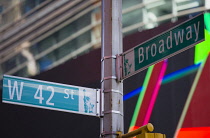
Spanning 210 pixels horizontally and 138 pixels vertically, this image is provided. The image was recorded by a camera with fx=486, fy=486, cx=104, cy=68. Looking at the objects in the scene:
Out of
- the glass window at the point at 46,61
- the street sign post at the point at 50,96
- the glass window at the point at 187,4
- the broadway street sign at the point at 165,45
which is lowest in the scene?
the street sign post at the point at 50,96

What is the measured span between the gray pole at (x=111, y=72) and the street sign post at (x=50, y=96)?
21cm

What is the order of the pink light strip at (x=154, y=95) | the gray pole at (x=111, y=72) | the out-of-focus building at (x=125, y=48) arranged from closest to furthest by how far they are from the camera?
the gray pole at (x=111, y=72) < the out-of-focus building at (x=125, y=48) < the pink light strip at (x=154, y=95)

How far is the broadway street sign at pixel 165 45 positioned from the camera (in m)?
5.24

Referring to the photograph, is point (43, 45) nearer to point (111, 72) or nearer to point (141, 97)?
point (141, 97)

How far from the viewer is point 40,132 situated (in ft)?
46.8

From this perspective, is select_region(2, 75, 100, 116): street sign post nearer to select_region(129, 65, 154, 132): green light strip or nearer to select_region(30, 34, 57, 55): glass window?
select_region(129, 65, 154, 132): green light strip

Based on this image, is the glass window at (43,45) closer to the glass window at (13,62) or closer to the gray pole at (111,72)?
the glass window at (13,62)

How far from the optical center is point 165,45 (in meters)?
5.59

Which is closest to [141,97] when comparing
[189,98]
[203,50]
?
[189,98]

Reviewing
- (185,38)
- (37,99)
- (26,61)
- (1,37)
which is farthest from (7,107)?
(185,38)

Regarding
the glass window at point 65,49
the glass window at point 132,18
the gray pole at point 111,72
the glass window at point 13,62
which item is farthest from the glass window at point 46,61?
the gray pole at point 111,72

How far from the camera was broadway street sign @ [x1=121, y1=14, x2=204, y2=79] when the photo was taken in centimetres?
524

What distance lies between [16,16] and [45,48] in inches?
99.7

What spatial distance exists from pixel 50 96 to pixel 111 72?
32.3 inches
